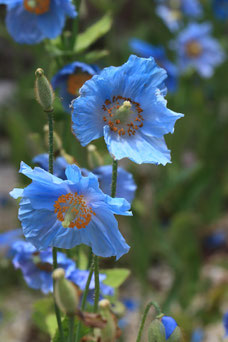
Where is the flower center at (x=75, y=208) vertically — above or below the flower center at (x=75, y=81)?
below

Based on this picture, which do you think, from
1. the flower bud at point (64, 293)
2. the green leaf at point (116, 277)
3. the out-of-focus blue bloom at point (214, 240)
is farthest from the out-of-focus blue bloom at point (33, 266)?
the out-of-focus blue bloom at point (214, 240)

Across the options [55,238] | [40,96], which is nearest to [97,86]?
[40,96]

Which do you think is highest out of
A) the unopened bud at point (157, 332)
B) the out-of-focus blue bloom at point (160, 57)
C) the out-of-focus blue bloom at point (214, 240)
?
the out-of-focus blue bloom at point (160, 57)

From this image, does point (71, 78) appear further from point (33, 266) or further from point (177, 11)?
point (177, 11)

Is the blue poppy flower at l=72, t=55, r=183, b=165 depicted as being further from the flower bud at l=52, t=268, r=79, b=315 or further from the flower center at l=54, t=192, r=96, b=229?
the flower bud at l=52, t=268, r=79, b=315

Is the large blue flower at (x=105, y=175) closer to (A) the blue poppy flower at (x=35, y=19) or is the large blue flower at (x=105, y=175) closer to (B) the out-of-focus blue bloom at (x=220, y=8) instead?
(A) the blue poppy flower at (x=35, y=19)

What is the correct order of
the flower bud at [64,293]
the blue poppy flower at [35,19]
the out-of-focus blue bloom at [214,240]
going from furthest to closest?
the out-of-focus blue bloom at [214,240] < the blue poppy flower at [35,19] < the flower bud at [64,293]

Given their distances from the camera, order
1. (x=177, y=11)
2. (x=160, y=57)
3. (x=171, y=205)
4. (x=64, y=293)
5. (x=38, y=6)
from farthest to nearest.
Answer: (x=177, y=11) < (x=171, y=205) < (x=160, y=57) < (x=38, y=6) < (x=64, y=293)

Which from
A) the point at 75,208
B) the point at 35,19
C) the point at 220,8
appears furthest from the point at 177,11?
the point at 75,208
